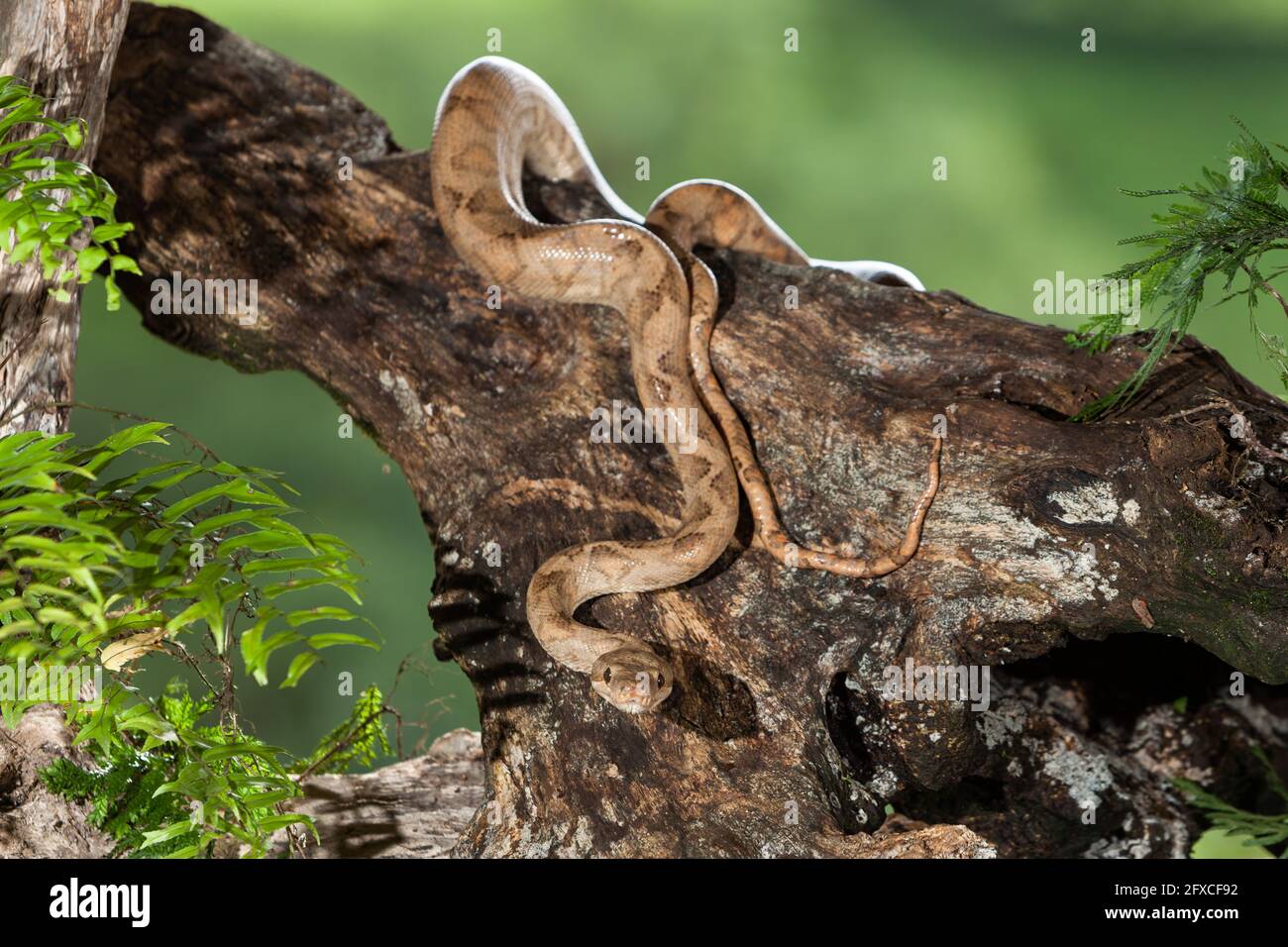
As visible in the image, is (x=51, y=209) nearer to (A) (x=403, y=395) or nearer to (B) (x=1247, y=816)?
(A) (x=403, y=395)

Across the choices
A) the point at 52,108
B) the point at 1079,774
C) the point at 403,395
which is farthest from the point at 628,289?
the point at 1079,774

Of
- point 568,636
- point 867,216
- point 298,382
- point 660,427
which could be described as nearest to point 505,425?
point 660,427

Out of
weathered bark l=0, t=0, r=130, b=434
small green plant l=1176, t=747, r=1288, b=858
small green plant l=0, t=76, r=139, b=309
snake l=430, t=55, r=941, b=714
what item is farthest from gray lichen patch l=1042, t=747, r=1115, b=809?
weathered bark l=0, t=0, r=130, b=434

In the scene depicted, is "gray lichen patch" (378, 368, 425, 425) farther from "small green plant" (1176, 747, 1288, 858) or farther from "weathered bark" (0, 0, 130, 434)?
"small green plant" (1176, 747, 1288, 858)

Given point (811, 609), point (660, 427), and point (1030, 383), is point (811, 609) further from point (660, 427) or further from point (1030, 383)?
point (1030, 383)

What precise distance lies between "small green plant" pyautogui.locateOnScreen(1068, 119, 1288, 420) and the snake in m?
0.74

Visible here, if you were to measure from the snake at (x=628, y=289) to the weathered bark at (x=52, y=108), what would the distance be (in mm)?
1135

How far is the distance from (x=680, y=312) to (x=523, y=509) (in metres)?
0.85

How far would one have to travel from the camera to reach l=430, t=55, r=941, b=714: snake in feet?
10.4

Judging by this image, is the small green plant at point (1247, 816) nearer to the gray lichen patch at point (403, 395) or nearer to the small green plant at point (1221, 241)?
the small green plant at point (1221, 241)

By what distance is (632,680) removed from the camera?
2.96 meters

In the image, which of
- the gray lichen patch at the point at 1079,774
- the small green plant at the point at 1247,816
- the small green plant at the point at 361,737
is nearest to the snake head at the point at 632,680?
the gray lichen patch at the point at 1079,774

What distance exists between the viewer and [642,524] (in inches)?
136
